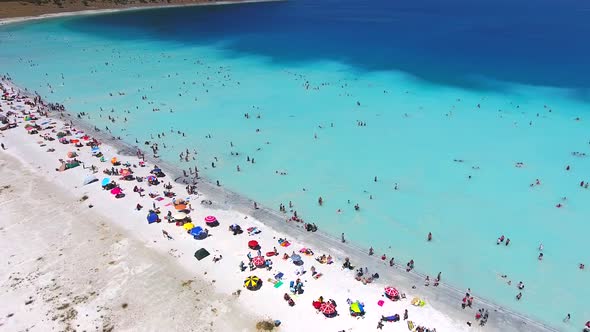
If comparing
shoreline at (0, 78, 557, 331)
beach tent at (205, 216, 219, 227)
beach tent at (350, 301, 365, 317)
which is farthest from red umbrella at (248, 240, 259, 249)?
beach tent at (350, 301, 365, 317)

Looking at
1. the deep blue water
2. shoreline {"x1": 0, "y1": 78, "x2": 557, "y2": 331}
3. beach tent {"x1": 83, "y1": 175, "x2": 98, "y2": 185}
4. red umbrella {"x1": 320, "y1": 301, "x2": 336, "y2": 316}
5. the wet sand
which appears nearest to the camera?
the wet sand

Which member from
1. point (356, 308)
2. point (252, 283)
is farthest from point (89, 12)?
point (356, 308)

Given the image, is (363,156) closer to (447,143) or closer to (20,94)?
(447,143)

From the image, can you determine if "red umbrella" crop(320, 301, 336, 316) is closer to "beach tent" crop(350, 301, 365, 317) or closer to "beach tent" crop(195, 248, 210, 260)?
"beach tent" crop(350, 301, 365, 317)

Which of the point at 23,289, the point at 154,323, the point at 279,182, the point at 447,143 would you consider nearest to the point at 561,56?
the point at 447,143

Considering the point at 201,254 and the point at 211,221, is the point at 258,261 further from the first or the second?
the point at 211,221

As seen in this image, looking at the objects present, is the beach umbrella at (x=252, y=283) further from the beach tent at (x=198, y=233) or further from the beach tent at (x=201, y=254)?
the beach tent at (x=198, y=233)

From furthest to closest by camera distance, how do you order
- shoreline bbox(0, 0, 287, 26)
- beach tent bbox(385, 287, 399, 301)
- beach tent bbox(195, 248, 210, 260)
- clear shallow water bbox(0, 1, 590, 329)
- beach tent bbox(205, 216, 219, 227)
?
shoreline bbox(0, 0, 287, 26)
clear shallow water bbox(0, 1, 590, 329)
beach tent bbox(205, 216, 219, 227)
beach tent bbox(195, 248, 210, 260)
beach tent bbox(385, 287, 399, 301)
